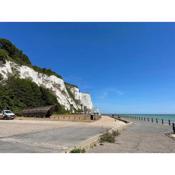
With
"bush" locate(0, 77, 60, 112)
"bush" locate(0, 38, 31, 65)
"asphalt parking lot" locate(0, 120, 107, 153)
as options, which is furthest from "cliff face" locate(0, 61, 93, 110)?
"asphalt parking lot" locate(0, 120, 107, 153)

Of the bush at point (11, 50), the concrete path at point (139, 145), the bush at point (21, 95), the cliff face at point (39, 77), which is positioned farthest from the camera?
the bush at point (11, 50)

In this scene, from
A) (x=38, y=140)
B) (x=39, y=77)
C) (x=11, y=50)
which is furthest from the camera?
(x=11, y=50)

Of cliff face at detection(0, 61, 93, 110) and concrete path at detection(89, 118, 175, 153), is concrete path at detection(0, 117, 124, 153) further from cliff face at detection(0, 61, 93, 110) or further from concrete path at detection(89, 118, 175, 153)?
cliff face at detection(0, 61, 93, 110)

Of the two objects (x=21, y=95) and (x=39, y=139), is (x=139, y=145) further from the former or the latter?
(x=21, y=95)

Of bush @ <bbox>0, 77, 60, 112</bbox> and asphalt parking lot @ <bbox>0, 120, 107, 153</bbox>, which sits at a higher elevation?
bush @ <bbox>0, 77, 60, 112</bbox>

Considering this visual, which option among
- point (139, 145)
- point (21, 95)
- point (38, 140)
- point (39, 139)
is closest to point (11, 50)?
point (21, 95)

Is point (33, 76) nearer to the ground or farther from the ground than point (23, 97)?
farther from the ground

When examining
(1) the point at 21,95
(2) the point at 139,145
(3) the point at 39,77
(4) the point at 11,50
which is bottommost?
(2) the point at 139,145

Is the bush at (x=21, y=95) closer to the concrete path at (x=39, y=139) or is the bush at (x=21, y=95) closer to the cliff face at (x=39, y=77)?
the cliff face at (x=39, y=77)

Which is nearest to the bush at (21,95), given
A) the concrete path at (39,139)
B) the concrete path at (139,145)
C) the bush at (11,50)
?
the bush at (11,50)
